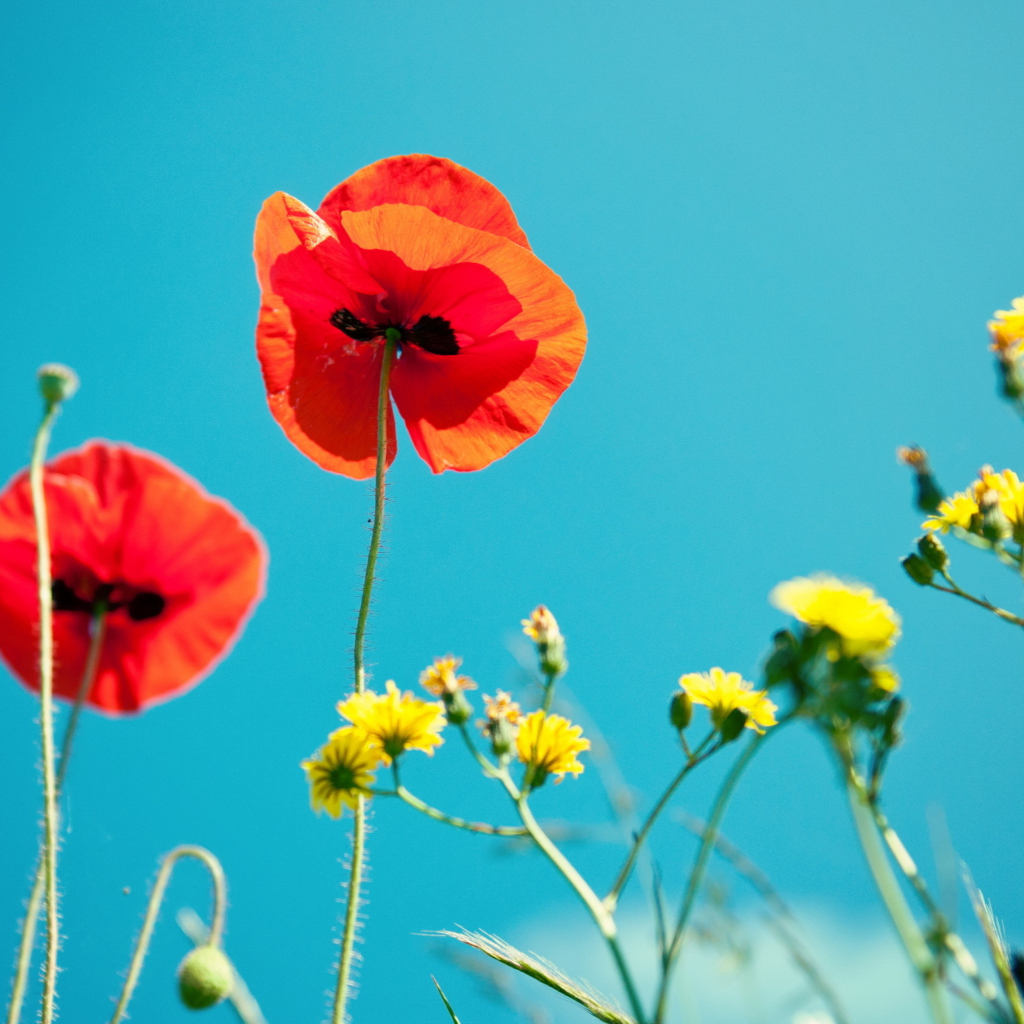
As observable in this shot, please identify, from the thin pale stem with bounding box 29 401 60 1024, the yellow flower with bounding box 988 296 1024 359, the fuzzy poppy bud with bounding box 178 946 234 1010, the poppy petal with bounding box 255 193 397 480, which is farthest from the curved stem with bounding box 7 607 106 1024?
the yellow flower with bounding box 988 296 1024 359

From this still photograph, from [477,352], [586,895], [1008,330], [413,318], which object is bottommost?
[586,895]

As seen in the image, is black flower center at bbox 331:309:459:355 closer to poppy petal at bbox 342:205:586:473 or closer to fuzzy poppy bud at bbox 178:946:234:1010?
poppy petal at bbox 342:205:586:473

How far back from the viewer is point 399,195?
161 centimetres

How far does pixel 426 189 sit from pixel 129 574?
85 cm

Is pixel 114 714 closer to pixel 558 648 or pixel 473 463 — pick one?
pixel 558 648

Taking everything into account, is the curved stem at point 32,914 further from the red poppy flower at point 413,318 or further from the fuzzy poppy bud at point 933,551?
the fuzzy poppy bud at point 933,551

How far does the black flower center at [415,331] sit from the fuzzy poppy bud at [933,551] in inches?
37.6

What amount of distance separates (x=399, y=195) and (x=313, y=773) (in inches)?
40.8

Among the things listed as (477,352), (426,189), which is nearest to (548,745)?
(477,352)

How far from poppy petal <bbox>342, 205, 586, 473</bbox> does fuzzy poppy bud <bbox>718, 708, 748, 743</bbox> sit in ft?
2.91

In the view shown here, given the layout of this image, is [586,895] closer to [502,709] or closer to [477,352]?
[502,709]

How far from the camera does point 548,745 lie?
1140mm

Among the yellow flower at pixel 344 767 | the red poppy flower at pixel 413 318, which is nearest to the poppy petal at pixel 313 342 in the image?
the red poppy flower at pixel 413 318

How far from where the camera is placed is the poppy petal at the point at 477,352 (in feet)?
5.16
